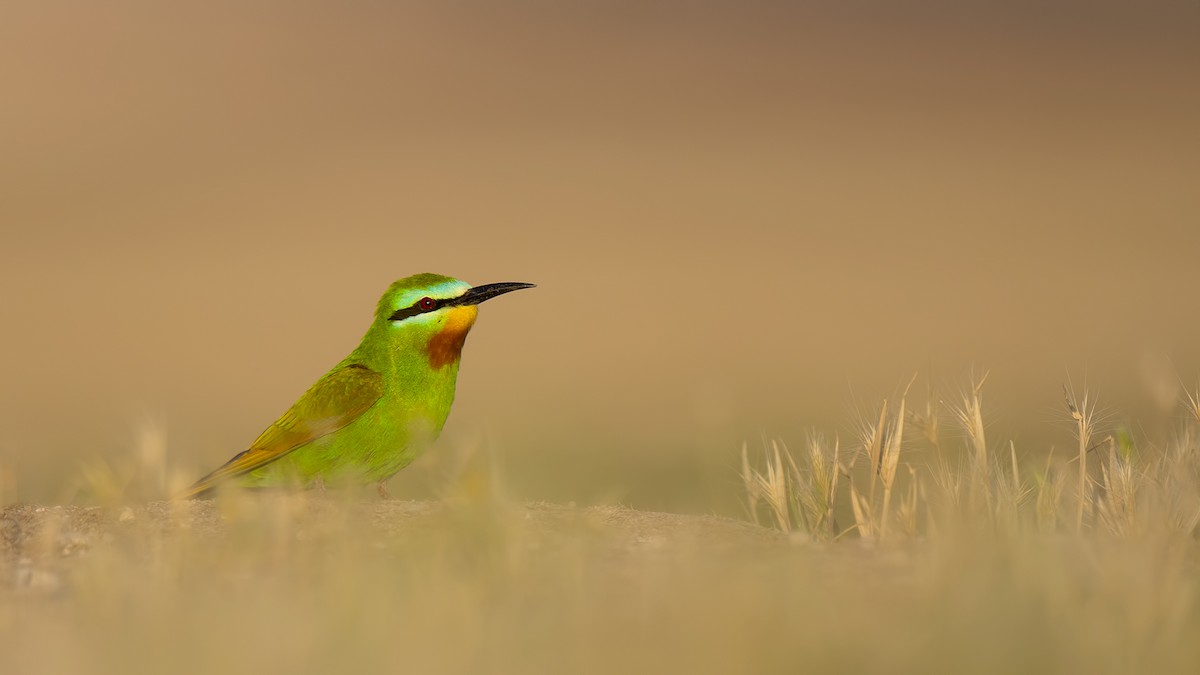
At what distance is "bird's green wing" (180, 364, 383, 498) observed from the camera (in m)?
6.07

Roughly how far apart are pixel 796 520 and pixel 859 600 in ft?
6.07

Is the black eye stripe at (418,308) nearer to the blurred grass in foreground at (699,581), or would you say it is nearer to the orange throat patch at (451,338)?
the orange throat patch at (451,338)

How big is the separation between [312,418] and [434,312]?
733mm

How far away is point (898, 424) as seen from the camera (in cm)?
502

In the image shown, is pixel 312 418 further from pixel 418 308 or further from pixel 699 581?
pixel 699 581

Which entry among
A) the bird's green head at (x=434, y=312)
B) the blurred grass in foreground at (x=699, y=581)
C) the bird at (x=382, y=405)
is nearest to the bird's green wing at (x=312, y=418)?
the bird at (x=382, y=405)

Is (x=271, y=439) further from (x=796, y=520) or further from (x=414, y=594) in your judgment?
(x=414, y=594)

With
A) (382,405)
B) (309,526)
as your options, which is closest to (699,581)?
(309,526)

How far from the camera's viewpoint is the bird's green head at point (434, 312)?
621cm

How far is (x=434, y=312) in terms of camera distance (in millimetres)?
6273

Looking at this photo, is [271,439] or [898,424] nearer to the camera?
[898,424]

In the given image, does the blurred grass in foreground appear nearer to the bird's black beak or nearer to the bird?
the bird

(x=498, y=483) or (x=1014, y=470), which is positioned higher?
(x=498, y=483)

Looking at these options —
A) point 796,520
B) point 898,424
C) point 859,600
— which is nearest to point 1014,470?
point 898,424
